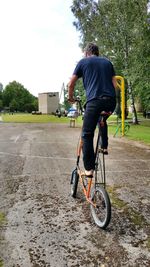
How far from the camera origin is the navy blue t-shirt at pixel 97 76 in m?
3.90

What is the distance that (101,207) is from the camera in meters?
3.68

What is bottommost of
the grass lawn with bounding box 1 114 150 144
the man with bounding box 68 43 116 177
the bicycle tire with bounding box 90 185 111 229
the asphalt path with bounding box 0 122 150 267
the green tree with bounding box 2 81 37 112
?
the grass lawn with bounding box 1 114 150 144

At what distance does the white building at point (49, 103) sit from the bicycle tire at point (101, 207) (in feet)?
309

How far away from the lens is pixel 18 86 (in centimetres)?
12181

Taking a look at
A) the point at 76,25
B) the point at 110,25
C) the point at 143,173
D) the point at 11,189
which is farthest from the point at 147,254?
the point at 76,25

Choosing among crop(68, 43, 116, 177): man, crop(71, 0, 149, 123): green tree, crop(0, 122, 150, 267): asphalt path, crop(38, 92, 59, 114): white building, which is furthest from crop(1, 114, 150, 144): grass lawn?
crop(38, 92, 59, 114): white building

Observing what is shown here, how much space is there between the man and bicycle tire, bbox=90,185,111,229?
337 mm

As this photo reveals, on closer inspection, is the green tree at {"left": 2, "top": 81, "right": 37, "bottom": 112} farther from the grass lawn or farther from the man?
the man

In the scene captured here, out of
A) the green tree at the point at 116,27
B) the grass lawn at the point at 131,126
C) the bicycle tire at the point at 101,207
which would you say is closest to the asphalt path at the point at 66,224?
the bicycle tire at the point at 101,207

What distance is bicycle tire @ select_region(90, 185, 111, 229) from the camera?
137 inches

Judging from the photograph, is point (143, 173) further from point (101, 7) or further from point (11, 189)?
point (101, 7)

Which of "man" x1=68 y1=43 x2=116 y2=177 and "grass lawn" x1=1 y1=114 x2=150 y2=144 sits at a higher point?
"man" x1=68 y1=43 x2=116 y2=177

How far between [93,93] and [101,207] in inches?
53.1

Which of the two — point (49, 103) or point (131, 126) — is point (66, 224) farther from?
point (49, 103)
